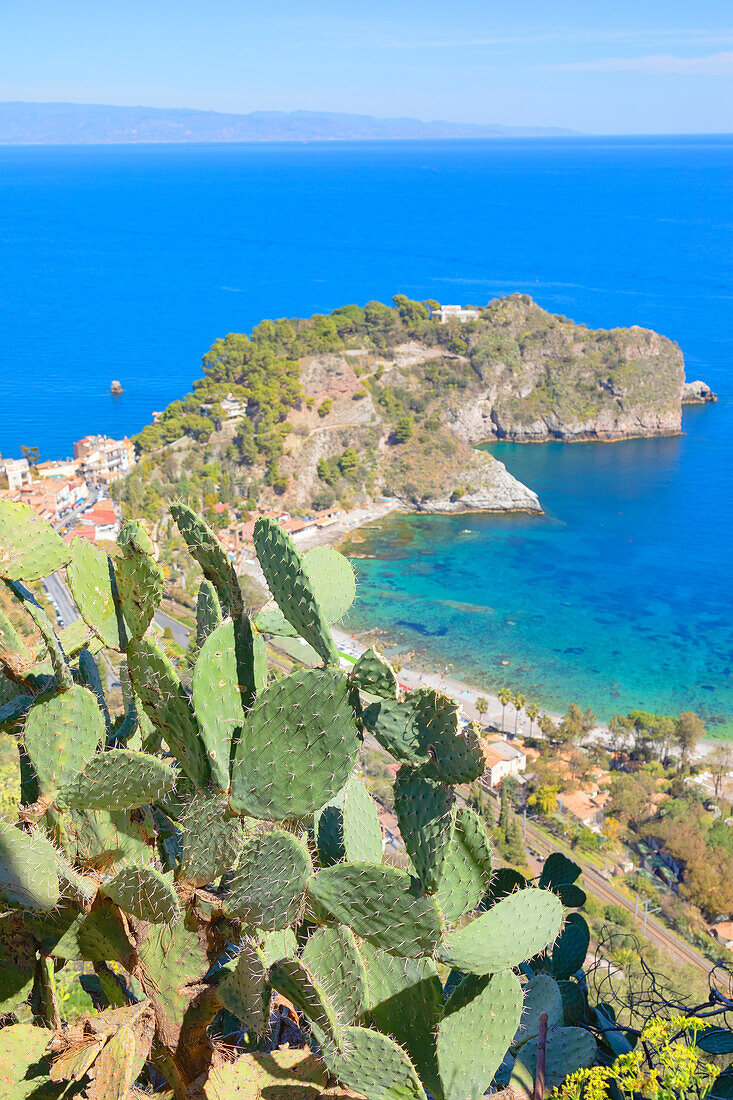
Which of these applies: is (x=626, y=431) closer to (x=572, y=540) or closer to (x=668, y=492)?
(x=668, y=492)

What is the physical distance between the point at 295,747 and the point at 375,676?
26 cm

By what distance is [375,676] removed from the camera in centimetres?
159

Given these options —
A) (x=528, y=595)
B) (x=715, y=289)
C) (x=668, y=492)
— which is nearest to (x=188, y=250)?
(x=715, y=289)

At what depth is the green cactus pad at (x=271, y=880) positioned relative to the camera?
1.73 meters

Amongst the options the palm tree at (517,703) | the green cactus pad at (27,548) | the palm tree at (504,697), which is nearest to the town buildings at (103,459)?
the palm tree at (504,697)

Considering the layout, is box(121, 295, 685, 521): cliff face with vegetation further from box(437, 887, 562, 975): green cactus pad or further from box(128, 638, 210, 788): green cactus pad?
box(437, 887, 562, 975): green cactus pad

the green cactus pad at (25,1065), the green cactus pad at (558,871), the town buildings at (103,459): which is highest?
the green cactus pad at (25,1065)

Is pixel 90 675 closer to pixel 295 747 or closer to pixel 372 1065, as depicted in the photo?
pixel 295 747

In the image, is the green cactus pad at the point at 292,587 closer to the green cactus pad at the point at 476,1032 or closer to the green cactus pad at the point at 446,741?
the green cactus pad at the point at 446,741

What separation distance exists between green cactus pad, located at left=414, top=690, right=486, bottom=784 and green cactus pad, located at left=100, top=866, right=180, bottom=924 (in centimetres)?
70

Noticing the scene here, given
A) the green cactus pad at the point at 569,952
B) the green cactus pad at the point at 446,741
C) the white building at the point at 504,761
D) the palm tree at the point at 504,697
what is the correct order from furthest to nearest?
the palm tree at the point at 504,697 → the white building at the point at 504,761 → the green cactus pad at the point at 569,952 → the green cactus pad at the point at 446,741

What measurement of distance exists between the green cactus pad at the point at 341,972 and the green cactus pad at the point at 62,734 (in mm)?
752

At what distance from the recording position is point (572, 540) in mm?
39781

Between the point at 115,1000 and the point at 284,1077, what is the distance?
0.54m
